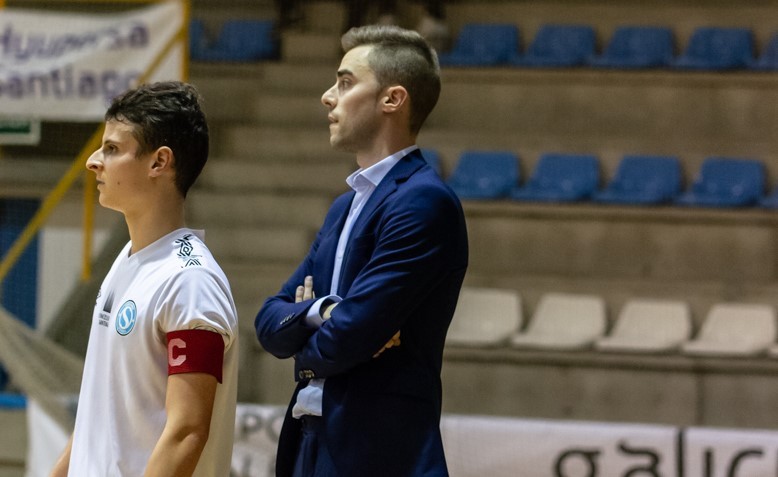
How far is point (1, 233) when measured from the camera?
970 cm

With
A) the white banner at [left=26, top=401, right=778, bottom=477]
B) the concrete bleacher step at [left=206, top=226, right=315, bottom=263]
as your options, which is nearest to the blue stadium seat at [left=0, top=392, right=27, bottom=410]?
the white banner at [left=26, top=401, right=778, bottom=477]

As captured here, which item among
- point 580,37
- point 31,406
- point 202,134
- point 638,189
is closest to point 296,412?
point 202,134

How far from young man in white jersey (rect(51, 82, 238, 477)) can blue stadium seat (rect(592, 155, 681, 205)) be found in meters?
6.94

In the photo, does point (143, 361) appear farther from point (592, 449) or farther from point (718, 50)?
point (718, 50)

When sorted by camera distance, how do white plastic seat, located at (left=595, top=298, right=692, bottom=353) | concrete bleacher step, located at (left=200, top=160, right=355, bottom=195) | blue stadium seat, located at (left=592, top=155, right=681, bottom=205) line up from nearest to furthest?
white plastic seat, located at (left=595, top=298, right=692, bottom=353)
blue stadium seat, located at (left=592, top=155, right=681, bottom=205)
concrete bleacher step, located at (left=200, top=160, right=355, bottom=195)

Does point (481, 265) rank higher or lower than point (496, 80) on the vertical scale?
lower

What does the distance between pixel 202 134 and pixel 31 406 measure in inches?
202

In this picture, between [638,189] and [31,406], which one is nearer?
[31,406]

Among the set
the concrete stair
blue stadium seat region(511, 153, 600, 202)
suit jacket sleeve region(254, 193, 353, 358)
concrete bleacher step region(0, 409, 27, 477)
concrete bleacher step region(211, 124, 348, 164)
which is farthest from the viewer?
concrete bleacher step region(211, 124, 348, 164)

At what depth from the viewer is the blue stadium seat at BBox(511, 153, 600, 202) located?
9.20m

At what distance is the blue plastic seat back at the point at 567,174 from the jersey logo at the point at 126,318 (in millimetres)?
7133

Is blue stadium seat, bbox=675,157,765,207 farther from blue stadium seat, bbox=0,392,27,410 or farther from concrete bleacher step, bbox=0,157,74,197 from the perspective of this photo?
blue stadium seat, bbox=0,392,27,410

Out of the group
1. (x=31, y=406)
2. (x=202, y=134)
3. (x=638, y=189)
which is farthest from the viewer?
(x=638, y=189)

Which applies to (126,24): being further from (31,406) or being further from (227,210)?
(31,406)
